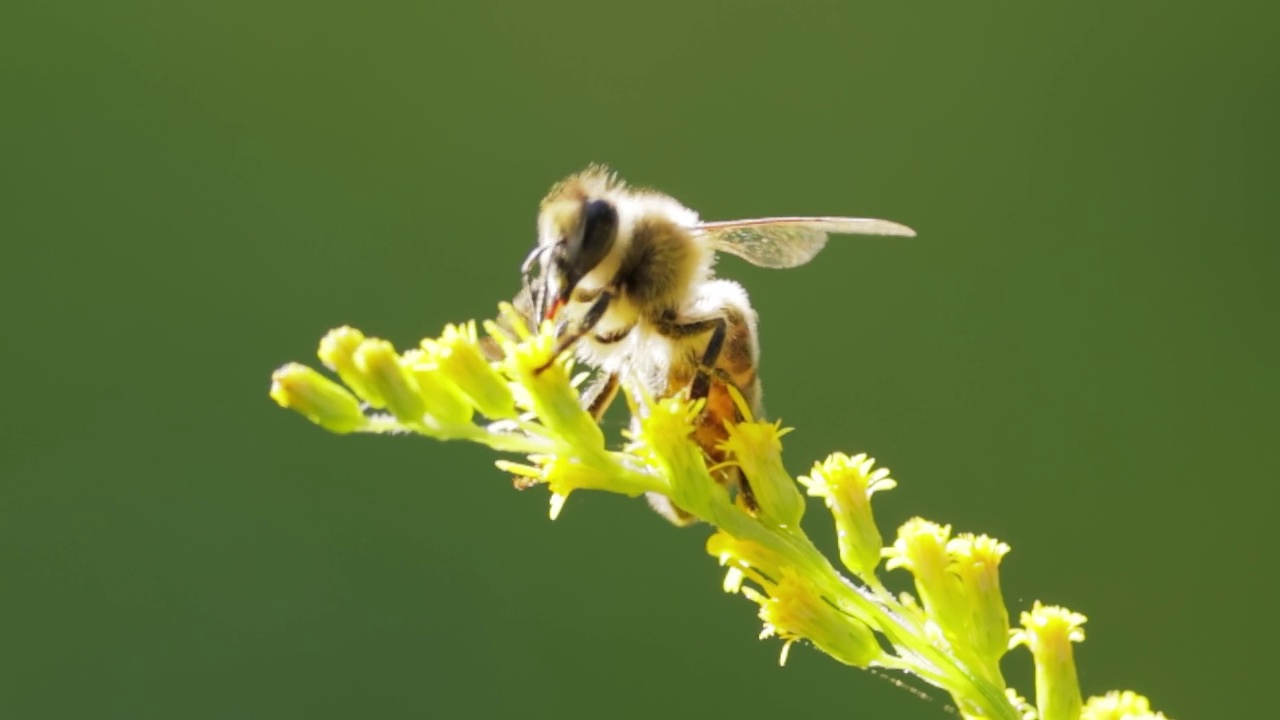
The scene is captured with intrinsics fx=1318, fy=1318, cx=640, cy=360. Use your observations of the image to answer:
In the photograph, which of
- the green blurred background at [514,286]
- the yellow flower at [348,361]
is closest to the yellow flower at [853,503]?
the yellow flower at [348,361]

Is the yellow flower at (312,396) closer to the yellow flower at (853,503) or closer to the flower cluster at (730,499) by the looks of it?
the flower cluster at (730,499)

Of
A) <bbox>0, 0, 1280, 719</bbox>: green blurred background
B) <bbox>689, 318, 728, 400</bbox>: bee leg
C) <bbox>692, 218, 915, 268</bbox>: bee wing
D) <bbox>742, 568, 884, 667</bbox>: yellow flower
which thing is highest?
<bbox>0, 0, 1280, 719</bbox>: green blurred background

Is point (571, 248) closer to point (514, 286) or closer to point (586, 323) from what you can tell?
point (586, 323)

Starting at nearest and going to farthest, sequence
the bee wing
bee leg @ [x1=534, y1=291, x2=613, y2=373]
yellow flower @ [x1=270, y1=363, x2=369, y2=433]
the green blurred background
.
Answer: yellow flower @ [x1=270, y1=363, x2=369, y2=433] → bee leg @ [x1=534, y1=291, x2=613, y2=373] → the bee wing → the green blurred background

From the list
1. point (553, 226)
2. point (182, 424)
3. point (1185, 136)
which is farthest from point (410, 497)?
point (1185, 136)

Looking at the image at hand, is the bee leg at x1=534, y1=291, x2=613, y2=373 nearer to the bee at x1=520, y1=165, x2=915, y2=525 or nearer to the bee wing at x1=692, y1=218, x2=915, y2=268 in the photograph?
the bee at x1=520, y1=165, x2=915, y2=525

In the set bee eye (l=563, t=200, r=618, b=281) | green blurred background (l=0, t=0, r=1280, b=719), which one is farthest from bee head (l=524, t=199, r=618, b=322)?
green blurred background (l=0, t=0, r=1280, b=719)

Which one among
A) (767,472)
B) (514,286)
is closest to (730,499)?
(767,472)
